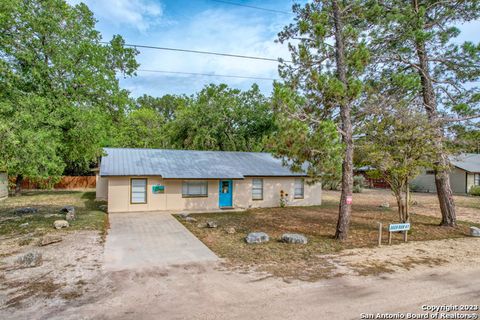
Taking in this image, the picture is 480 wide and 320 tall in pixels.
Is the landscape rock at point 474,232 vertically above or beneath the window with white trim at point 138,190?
beneath

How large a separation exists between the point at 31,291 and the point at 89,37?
36.9 feet

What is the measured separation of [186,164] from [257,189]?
4.74 metres

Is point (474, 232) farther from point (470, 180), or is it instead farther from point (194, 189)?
point (470, 180)

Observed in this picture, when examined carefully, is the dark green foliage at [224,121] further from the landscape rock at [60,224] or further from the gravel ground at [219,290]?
the gravel ground at [219,290]

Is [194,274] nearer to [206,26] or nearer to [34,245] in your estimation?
[34,245]

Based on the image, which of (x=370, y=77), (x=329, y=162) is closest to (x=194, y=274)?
(x=329, y=162)

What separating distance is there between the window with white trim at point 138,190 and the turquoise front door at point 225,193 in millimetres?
4323

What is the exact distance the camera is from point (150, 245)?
9414mm

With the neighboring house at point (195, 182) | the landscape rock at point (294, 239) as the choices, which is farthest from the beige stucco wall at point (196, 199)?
the landscape rock at point (294, 239)

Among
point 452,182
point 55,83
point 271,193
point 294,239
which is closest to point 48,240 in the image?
point 55,83

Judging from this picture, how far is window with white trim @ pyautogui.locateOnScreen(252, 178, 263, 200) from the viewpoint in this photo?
18.5 meters

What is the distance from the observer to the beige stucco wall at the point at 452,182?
97.2 feet

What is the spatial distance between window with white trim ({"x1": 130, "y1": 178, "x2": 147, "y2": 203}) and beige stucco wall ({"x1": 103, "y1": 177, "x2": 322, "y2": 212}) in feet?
0.56

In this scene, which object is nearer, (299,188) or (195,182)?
(195,182)
